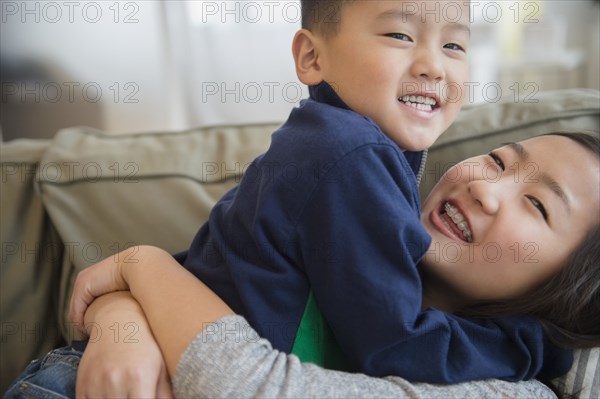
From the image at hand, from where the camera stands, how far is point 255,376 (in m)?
0.70

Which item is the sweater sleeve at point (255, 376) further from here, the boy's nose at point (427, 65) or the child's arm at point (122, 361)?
the boy's nose at point (427, 65)

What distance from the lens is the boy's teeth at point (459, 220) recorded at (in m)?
0.90

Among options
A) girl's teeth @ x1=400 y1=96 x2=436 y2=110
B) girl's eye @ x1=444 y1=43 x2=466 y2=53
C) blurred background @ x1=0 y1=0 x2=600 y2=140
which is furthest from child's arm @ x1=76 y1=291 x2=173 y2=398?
blurred background @ x1=0 y1=0 x2=600 y2=140

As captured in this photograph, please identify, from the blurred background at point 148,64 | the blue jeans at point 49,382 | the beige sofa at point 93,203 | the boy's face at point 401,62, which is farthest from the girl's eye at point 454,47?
the blurred background at point 148,64

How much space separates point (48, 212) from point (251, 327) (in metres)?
0.59

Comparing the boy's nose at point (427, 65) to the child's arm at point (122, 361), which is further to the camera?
the boy's nose at point (427, 65)

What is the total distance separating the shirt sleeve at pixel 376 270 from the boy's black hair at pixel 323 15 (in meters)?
0.24

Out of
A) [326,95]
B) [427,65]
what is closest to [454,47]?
[427,65]

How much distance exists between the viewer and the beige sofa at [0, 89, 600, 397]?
1184 millimetres

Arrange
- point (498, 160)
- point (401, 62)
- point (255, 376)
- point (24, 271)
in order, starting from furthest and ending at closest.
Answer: point (24, 271) < point (498, 160) < point (401, 62) < point (255, 376)

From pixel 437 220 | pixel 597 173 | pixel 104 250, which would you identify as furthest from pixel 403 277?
pixel 104 250

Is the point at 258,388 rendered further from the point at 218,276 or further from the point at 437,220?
the point at 437,220

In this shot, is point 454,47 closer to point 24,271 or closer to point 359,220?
point 359,220

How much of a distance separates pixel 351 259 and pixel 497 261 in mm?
253
